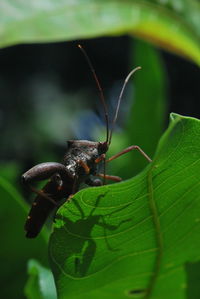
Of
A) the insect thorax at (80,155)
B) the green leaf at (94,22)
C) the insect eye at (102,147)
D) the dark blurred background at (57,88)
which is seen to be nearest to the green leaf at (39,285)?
the insect thorax at (80,155)

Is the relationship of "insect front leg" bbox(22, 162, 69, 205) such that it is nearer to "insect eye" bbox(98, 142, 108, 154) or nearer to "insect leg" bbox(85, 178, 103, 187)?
"insect leg" bbox(85, 178, 103, 187)

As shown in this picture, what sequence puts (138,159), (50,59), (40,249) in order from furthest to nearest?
(50,59) < (138,159) < (40,249)

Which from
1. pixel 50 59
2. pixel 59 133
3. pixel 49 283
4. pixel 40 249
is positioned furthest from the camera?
pixel 50 59

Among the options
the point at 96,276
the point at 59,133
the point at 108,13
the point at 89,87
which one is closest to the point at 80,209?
the point at 96,276

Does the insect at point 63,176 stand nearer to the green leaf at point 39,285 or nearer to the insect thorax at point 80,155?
the insect thorax at point 80,155

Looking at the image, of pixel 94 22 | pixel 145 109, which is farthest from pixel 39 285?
pixel 145 109

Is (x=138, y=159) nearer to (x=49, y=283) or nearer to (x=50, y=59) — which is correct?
(x=49, y=283)
